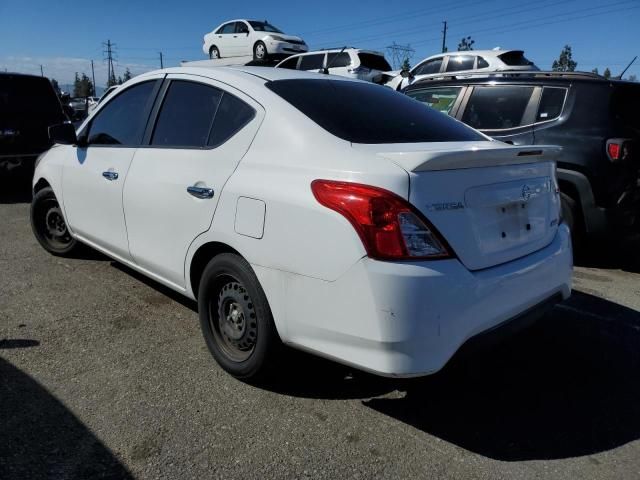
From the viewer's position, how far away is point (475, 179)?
240cm

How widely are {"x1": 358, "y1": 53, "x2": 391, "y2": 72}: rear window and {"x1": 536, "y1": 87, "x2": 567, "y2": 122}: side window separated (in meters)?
9.88

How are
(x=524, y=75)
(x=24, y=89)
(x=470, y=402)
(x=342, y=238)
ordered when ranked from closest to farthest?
1. (x=342, y=238)
2. (x=470, y=402)
3. (x=524, y=75)
4. (x=24, y=89)

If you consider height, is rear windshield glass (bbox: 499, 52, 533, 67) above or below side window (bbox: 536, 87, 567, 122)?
above

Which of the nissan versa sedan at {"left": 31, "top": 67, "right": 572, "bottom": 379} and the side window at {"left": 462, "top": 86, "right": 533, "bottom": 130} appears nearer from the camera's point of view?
the nissan versa sedan at {"left": 31, "top": 67, "right": 572, "bottom": 379}

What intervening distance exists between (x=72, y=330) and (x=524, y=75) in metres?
4.99

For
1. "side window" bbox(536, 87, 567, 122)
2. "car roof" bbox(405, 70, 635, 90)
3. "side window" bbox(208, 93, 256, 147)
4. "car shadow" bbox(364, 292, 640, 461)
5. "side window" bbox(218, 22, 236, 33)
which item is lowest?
"car shadow" bbox(364, 292, 640, 461)

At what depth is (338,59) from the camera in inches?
592

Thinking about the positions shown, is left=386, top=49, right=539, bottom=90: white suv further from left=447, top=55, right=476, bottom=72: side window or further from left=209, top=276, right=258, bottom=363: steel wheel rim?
left=209, top=276, right=258, bottom=363: steel wheel rim

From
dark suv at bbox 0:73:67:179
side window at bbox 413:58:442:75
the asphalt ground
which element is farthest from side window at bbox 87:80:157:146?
side window at bbox 413:58:442:75

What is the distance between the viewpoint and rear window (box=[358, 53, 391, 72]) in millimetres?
14758

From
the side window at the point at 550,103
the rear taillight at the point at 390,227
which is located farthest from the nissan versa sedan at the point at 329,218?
the side window at the point at 550,103

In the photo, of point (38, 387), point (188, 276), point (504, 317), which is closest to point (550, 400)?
point (504, 317)

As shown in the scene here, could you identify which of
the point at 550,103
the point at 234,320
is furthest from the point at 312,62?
the point at 234,320

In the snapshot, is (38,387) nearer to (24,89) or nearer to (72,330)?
(72,330)
